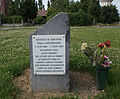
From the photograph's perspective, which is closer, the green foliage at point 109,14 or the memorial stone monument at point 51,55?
the memorial stone monument at point 51,55

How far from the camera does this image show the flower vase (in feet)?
10.4

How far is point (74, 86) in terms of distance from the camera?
3633mm

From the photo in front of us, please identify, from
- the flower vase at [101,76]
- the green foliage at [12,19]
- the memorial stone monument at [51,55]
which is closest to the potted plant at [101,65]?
the flower vase at [101,76]

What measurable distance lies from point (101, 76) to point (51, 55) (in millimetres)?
1163

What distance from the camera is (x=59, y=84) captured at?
11.0 feet

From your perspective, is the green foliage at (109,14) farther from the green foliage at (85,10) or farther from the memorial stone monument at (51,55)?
the memorial stone monument at (51,55)

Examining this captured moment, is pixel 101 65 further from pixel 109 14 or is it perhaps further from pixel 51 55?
pixel 109 14

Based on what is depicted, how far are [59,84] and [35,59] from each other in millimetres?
767

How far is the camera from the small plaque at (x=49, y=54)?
127 inches

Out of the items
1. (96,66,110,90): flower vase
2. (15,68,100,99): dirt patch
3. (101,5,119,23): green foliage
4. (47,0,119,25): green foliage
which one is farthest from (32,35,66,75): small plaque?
(101,5,119,23): green foliage

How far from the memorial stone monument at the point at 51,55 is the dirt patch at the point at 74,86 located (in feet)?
0.56

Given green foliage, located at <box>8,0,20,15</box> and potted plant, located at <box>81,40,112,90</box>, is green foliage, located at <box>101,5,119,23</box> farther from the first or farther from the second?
potted plant, located at <box>81,40,112,90</box>

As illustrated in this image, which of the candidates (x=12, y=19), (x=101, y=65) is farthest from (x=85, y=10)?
(x=101, y=65)

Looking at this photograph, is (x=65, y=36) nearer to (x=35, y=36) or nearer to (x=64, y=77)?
(x=35, y=36)
